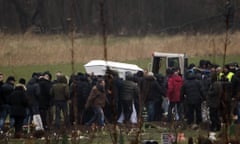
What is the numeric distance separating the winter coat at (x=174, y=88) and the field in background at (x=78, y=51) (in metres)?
20.6

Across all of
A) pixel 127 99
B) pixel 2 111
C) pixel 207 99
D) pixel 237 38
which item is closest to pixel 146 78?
pixel 127 99

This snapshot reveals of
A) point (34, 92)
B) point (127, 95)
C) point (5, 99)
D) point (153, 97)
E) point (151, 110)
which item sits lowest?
point (151, 110)

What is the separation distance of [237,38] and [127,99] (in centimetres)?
3040

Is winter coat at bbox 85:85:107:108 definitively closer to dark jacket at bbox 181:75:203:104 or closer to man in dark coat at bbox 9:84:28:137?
dark jacket at bbox 181:75:203:104

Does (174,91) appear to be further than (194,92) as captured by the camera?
Yes

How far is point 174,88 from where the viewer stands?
24.8 metres

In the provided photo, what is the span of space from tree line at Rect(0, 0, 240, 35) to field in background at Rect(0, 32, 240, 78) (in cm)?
1009

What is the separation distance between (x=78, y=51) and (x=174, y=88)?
1111 inches

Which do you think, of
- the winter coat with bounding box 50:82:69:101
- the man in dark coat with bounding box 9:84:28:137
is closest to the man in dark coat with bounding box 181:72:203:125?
the winter coat with bounding box 50:82:69:101

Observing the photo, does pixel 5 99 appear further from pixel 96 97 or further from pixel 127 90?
pixel 127 90

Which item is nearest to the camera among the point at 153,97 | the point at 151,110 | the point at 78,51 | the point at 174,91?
the point at 174,91

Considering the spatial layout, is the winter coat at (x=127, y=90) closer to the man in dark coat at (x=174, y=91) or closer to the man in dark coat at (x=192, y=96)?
the man in dark coat at (x=174, y=91)

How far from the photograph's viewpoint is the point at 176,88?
81.4ft

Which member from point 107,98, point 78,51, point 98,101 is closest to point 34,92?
point 107,98
